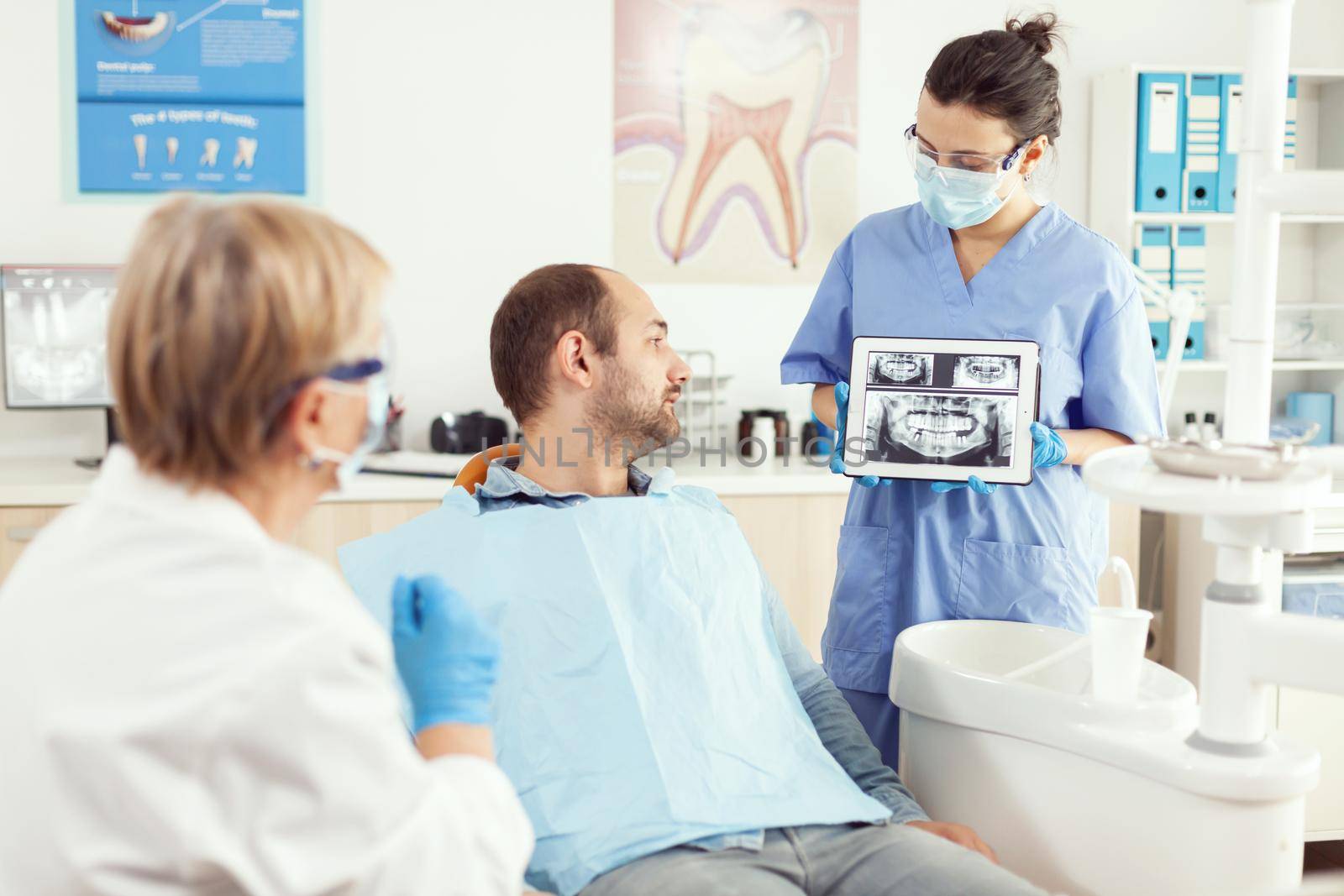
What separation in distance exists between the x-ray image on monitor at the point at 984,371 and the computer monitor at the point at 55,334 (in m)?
1.93

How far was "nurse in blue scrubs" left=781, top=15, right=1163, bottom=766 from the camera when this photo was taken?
5.43ft

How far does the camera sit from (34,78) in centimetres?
283

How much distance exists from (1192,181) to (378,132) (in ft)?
6.67

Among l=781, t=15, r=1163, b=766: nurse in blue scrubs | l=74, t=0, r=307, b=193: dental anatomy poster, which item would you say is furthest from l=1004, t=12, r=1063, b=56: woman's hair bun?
l=74, t=0, r=307, b=193: dental anatomy poster

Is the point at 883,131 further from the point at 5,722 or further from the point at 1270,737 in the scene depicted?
the point at 5,722

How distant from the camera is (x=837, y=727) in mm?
1455

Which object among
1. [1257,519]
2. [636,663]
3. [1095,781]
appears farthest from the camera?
[636,663]

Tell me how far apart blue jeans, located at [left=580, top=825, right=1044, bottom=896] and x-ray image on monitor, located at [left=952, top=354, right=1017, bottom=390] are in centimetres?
62

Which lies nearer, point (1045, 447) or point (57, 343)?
point (1045, 447)

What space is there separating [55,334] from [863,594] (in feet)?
6.42

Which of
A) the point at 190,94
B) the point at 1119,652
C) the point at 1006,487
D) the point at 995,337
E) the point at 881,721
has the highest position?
the point at 190,94

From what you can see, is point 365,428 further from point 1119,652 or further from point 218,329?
point 1119,652

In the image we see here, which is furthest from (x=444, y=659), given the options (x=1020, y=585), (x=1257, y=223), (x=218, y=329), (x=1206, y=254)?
(x=1206, y=254)

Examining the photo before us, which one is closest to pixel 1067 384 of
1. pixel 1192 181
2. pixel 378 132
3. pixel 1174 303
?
pixel 1174 303
